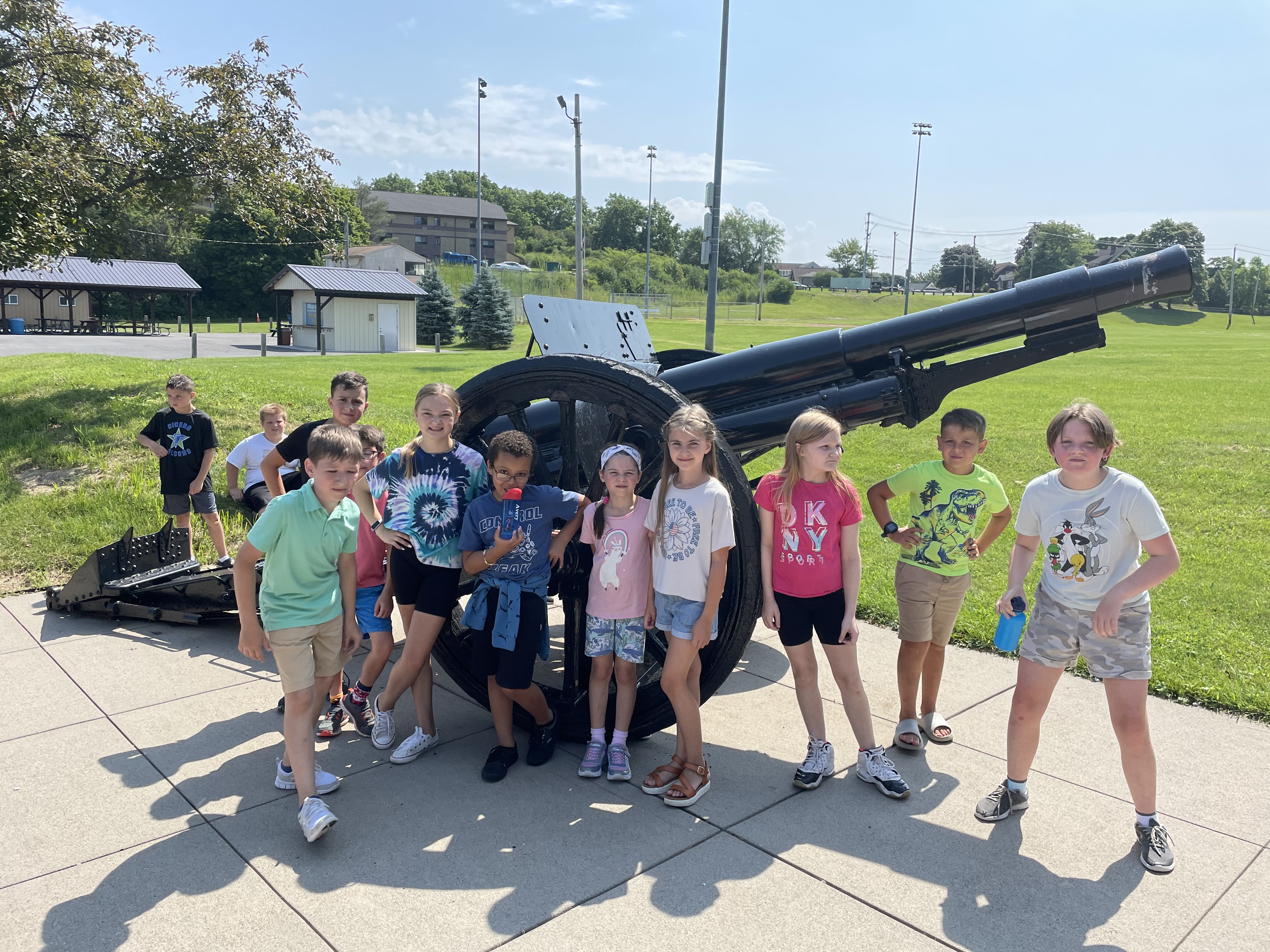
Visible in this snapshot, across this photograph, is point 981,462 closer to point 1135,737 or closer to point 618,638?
point 1135,737

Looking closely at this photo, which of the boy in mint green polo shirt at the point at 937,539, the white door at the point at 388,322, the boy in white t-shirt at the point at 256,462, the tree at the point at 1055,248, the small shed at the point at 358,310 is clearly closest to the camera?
the boy in mint green polo shirt at the point at 937,539

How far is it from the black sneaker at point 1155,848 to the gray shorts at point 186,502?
5616 mm

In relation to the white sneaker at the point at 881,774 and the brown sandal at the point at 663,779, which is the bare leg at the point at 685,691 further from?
the white sneaker at the point at 881,774

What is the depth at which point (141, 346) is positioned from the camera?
30.8 metres

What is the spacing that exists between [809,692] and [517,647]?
110cm

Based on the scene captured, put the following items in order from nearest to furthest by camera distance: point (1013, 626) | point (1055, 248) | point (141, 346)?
point (1013, 626) < point (141, 346) < point (1055, 248)

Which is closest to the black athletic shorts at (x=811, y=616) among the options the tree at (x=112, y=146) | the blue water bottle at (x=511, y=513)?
the blue water bottle at (x=511, y=513)

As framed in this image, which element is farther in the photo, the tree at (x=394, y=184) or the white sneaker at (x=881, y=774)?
the tree at (x=394, y=184)

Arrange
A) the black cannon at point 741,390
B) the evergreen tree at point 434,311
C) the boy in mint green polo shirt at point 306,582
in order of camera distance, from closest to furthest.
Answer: the boy in mint green polo shirt at point 306,582, the black cannon at point 741,390, the evergreen tree at point 434,311

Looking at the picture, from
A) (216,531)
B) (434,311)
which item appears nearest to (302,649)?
(216,531)

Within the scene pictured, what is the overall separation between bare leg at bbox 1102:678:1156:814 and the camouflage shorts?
0.12ft

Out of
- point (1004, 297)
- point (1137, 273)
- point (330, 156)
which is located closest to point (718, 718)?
point (1004, 297)

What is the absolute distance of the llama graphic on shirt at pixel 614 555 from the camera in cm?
330

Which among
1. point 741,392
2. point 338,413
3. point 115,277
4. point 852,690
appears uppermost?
point 115,277
